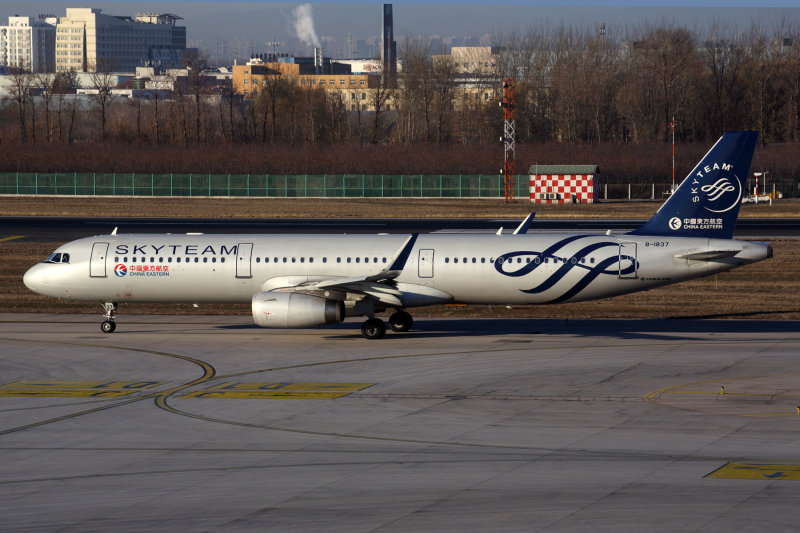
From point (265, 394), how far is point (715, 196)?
2000cm

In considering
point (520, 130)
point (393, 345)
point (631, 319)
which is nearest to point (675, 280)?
point (631, 319)

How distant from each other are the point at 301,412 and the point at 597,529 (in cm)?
1196

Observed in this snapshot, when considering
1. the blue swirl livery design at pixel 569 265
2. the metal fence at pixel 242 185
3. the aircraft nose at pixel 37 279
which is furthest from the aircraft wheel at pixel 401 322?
the metal fence at pixel 242 185

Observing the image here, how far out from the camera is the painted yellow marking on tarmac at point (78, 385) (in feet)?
105

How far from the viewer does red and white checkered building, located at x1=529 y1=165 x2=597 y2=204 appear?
354ft

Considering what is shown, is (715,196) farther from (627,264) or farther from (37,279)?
(37,279)

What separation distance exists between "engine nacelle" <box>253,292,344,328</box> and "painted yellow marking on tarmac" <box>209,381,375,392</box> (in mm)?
6153

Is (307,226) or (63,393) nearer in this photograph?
(63,393)

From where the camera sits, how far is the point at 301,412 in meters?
28.5

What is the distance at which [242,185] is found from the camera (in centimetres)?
12281

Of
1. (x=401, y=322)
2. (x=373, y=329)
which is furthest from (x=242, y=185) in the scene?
(x=373, y=329)

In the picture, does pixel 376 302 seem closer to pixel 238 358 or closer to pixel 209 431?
pixel 238 358

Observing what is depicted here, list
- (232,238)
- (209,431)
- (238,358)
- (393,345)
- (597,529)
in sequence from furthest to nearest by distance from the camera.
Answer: (232,238), (393,345), (238,358), (209,431), (597,529)

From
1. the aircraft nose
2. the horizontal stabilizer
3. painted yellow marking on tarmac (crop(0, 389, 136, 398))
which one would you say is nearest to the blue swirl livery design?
the horizontal stabilizer
